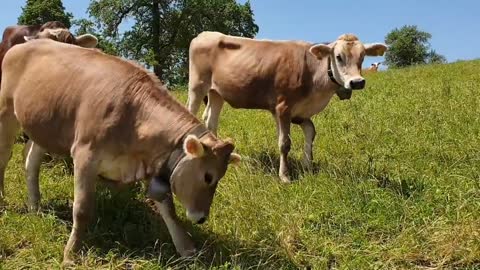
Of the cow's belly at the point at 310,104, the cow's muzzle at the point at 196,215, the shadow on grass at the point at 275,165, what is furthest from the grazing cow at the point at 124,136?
the cow's belly at the point at 310,104

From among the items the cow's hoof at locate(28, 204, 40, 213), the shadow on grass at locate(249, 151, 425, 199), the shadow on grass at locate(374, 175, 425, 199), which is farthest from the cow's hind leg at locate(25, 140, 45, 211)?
the shadow on grass at locate(374, 175, 425, 199)

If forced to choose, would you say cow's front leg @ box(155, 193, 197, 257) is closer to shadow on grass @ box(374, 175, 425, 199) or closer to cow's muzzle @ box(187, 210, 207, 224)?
cow's muzzle @ box(187, 210, 207, 224)

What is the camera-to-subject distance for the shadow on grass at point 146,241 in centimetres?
540

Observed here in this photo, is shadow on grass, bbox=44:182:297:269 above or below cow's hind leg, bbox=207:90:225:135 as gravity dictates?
below

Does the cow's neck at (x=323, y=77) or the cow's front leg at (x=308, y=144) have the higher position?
the cow's neck at (x=323, y=77)

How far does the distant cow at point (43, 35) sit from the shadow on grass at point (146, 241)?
2.19 meters

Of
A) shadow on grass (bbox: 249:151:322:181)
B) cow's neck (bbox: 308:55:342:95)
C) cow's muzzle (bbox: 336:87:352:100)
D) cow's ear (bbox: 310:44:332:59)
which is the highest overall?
cow's ear (bbox: 310:44:332:59)

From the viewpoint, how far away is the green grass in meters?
5.29

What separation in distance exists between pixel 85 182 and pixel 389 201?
2.97 m

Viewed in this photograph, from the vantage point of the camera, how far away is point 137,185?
23.4 feet

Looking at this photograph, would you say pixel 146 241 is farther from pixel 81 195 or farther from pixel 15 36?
pixel 15 36

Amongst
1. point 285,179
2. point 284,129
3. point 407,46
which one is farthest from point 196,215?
point 407,46

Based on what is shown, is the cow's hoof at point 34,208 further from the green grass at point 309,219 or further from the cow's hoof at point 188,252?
the cow's hoof at point 188,252

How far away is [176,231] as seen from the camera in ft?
18.3
